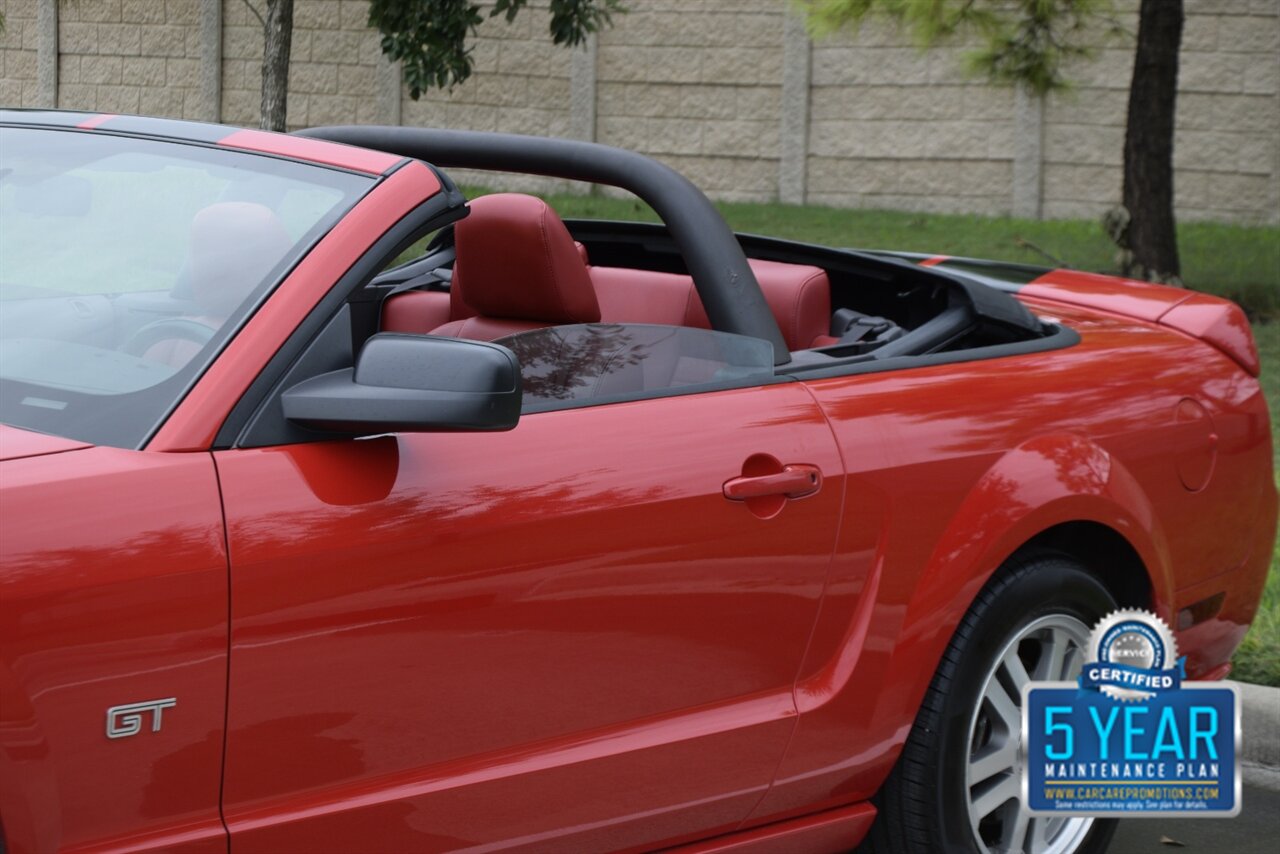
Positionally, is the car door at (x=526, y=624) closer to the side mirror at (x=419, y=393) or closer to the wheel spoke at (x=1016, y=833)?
the side mirror at (x=419, y=393)

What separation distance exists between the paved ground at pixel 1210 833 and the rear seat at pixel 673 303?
4.61ft

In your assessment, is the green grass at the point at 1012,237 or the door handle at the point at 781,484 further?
the green grass at the point at 1012,237

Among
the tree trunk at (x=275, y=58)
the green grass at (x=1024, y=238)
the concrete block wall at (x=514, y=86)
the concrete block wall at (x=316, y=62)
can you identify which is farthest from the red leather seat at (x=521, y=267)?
the concrete block wall at (x=316, y=62)

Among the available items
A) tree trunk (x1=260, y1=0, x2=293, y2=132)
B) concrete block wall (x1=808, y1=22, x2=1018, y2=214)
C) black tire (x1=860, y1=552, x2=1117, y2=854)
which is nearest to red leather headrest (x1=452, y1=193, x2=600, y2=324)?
black tire (x1=860, y1=552, x2=1117, y2=854)

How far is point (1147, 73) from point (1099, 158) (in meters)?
5.25

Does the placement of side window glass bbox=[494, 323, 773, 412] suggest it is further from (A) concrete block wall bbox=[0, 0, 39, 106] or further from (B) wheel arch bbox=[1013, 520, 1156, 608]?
(A) concrete block wall bbox=[0, 0, 39, 106]

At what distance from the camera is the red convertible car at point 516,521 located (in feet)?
7.12

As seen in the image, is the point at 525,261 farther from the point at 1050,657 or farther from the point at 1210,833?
the point at 1210,833

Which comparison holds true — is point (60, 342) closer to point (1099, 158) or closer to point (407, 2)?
point (407, 2)

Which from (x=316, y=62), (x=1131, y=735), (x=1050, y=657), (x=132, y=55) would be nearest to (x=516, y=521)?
(x=1050, y=657)

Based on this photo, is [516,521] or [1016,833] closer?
[516,521]

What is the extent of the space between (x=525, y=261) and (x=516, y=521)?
0.90 m

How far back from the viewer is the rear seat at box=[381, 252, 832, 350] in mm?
3785

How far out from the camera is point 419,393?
2.28 metres
